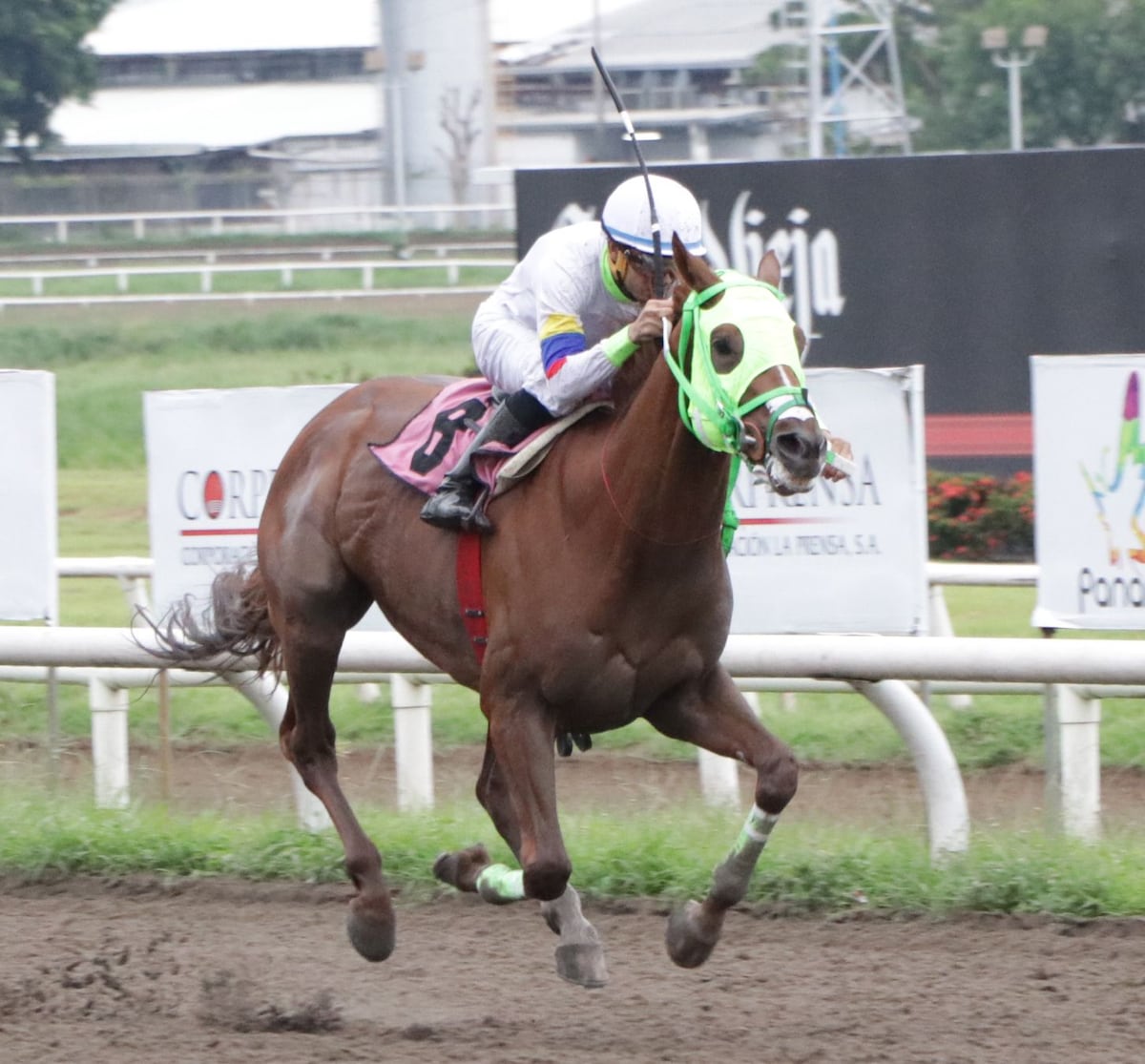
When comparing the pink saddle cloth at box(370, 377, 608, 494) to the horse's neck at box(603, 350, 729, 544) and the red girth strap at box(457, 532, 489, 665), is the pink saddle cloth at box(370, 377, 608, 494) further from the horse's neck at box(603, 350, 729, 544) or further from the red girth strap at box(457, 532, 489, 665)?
the horse's neck at box(603, 350, 729, 544)

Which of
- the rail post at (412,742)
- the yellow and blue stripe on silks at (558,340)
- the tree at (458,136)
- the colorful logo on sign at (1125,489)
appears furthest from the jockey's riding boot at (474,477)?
the tree at (458,136)

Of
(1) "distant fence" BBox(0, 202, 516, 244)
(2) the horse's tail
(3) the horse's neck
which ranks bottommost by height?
(2) the horse's tail

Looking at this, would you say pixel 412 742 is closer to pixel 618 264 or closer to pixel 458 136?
pixel 618 264

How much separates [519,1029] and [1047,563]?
7.47 feet

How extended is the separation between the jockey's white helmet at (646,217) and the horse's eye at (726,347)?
477 mm

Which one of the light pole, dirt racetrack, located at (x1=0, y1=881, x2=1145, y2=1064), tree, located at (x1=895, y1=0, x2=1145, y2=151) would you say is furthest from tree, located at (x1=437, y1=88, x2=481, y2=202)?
dirt racetrack, located at (x1=0, y1=881, x2=1145, y2=1064)

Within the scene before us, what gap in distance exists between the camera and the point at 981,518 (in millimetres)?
10953

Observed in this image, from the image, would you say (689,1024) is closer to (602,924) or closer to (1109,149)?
(602,924)

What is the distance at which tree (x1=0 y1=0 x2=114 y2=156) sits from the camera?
116 feet

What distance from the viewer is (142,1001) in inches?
183

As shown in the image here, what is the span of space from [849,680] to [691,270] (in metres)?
1.87

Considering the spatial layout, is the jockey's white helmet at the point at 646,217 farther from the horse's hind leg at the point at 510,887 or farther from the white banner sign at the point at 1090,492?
the white banner sign at the point at 1090,492

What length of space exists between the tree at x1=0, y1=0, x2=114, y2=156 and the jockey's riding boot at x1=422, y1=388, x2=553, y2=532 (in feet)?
106

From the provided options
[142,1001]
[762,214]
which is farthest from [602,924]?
[762,214]
